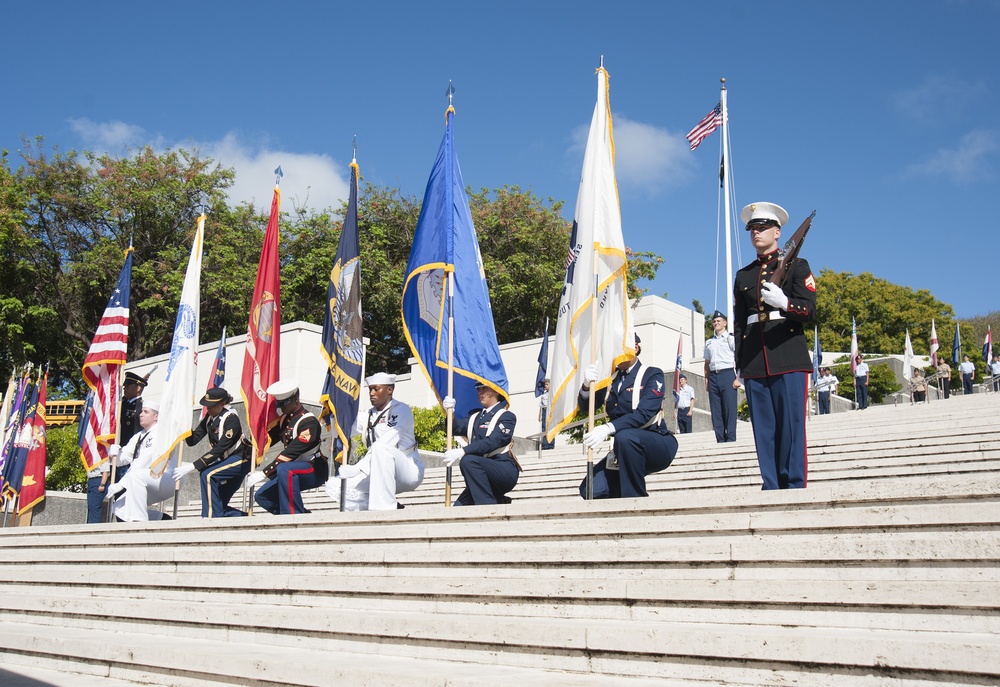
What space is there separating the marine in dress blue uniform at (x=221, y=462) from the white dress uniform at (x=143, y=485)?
791mm

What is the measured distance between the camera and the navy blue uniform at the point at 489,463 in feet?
25.5

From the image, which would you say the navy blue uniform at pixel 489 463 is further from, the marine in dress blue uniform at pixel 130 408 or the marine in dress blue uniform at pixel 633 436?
the marine in dress blue uniform at pixel 130 408

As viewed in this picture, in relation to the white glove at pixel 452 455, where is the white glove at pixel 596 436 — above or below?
above

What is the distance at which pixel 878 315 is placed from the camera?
5244 centimetres

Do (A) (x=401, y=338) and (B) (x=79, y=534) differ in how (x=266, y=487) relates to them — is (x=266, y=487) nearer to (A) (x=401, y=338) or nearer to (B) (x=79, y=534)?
(B) (x=79, y=534)

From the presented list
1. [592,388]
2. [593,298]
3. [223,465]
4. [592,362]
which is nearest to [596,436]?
[592,388]

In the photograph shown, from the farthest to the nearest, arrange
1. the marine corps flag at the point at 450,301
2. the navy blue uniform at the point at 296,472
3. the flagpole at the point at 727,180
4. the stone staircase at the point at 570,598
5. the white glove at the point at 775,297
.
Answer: the flagpole at the point at 727,180
the marine corps flag at the point at 450,301
the navy blue uniform at the point at 296,472
the white glove at the point at 775,297
the stone staircase at the point at 570,598

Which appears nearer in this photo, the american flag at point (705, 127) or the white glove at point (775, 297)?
the white glove at point (775, 297)

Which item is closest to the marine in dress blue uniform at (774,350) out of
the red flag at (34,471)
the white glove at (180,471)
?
the white glove at (180,471)

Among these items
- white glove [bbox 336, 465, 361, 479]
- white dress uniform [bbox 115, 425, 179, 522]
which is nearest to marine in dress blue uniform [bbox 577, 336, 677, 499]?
white glove [bbox 336, 465, 361, 479]

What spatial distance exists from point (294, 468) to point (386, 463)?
1035 millimetres

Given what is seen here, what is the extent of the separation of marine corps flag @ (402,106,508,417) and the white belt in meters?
3.10

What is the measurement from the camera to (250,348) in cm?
1059

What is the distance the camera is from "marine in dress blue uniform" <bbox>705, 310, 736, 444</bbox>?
40.2 ft
